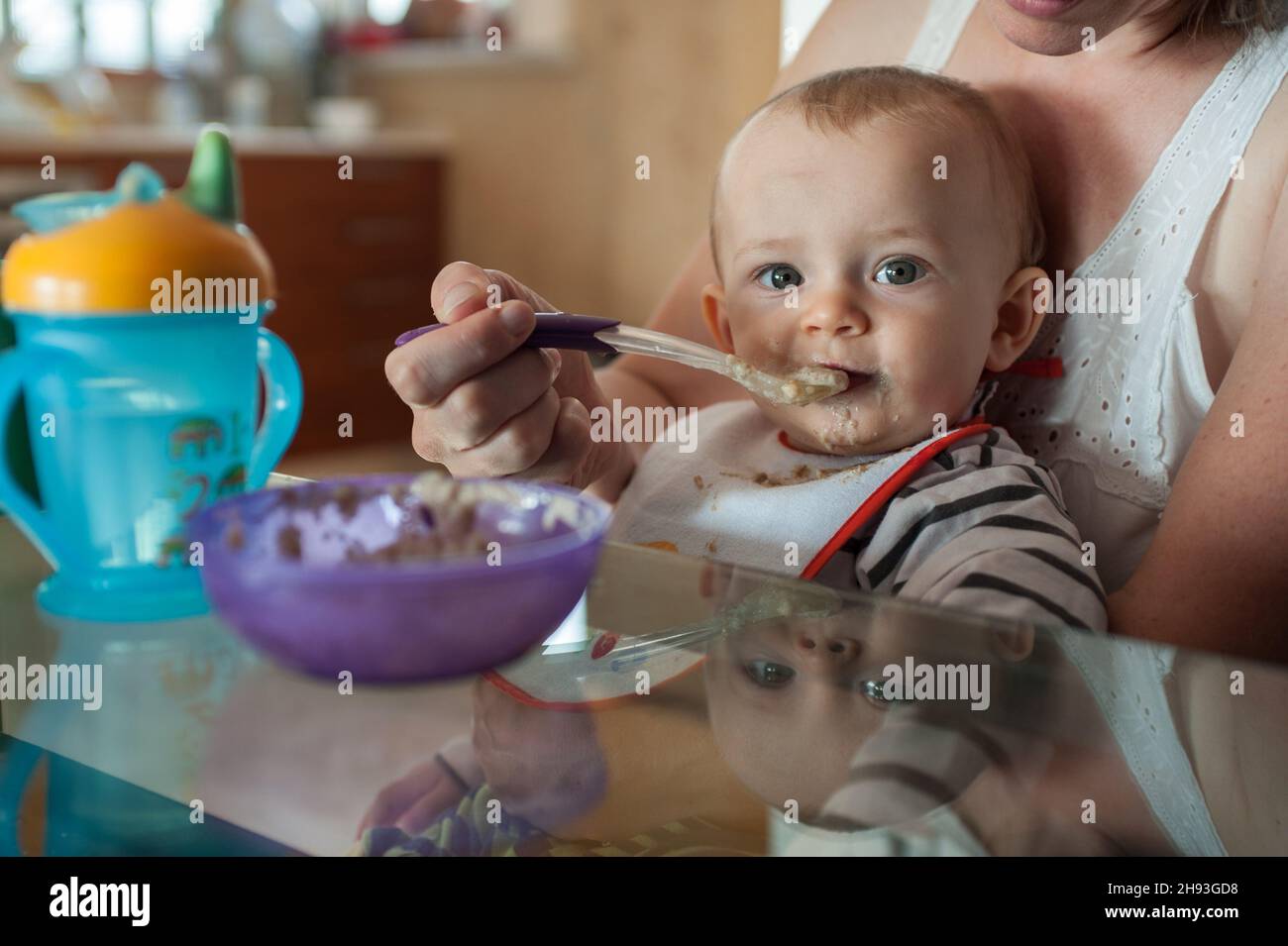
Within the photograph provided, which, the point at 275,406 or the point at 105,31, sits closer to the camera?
the point at 275,406

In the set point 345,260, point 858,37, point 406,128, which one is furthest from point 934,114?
A: point 406,128

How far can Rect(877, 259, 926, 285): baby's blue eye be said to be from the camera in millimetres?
1026

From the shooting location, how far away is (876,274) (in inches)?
40.5

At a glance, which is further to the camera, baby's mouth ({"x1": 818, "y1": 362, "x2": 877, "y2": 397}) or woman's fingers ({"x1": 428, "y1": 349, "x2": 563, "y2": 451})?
baby's mouth ({"x1": 818, "y1": 362, "x2": 877, "y2": 397})

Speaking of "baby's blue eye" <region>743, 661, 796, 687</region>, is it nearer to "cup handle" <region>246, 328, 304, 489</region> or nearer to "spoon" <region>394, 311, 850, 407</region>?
"spoon" <region>394, 311, 850, 407</region>

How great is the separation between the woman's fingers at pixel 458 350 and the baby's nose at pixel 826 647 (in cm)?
28

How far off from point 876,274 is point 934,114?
5.9 inches

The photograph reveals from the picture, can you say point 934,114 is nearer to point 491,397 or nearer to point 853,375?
point 853,375

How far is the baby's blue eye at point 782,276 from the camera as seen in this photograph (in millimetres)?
1062

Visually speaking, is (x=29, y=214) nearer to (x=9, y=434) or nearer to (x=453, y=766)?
(x=9, y=434)

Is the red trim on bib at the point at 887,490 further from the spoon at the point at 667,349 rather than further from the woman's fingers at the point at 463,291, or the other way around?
the woman's fingers at the point at 463,291

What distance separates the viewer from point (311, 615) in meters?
0.54

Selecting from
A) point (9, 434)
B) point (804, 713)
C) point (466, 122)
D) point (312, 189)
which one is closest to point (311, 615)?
point (804, 713)

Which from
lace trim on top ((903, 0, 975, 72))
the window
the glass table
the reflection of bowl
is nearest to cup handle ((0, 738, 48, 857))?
the glass table
